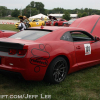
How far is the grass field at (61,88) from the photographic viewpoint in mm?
3401

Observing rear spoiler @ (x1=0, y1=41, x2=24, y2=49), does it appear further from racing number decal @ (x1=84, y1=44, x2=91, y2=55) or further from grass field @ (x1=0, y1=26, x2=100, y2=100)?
racing number decal @ (x1=84, y1=44, x2=91, y2=55)

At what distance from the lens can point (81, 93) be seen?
353cm

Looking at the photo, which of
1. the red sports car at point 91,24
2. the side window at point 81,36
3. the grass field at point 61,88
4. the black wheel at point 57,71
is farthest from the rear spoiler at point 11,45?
the red sports car at point 91,24

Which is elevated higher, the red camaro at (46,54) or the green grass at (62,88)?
the red camaro at (46,54)

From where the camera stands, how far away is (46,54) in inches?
141

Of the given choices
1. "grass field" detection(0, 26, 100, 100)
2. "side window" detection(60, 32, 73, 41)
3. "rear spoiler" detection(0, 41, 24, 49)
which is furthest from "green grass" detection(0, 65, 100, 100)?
"side window" detection(60, 32, 73, 41)

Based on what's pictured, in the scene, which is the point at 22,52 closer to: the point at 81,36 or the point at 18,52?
the point at 18,52

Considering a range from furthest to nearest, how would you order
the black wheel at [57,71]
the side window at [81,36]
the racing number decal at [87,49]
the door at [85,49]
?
the side window at [81,36] < the racing number decal at [87,49] < the door at [85,49] < the black wheel at [57,71]

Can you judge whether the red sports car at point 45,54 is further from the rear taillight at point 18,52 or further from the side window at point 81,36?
the side window at point 81,36

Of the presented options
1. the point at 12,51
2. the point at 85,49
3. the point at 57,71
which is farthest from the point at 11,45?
the point at 85,49

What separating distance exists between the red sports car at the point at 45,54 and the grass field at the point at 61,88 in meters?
0.22

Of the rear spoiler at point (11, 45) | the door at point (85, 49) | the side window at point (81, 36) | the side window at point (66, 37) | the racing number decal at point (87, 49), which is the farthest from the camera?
the side window at point (81, 36)

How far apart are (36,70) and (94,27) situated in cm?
610

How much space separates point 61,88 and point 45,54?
850mm
